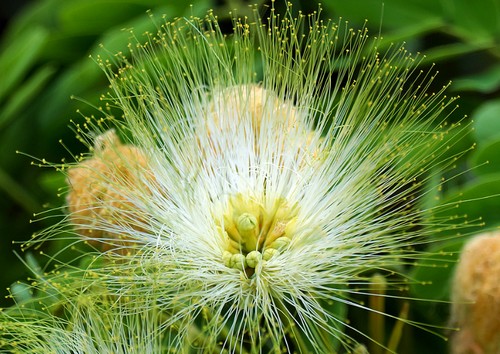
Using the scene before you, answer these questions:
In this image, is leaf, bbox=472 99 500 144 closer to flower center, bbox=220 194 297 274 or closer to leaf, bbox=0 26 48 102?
flower center, bbox=220 194 297 274

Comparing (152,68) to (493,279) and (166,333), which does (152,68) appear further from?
(493,279)

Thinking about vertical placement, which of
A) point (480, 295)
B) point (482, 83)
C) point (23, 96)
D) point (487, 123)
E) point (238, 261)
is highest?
point (482, 83)

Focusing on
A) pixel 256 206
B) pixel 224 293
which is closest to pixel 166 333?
pixel 224 293

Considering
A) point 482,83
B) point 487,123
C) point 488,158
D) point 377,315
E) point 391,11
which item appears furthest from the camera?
point 391,11

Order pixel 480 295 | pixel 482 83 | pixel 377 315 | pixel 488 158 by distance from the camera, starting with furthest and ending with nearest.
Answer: pixel 482 83 → pixel 488 158 → pixel 377 315 → pixel 480 295

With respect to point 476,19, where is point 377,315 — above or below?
below

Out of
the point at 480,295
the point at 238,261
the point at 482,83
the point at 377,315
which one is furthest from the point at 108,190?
the point at 482,83

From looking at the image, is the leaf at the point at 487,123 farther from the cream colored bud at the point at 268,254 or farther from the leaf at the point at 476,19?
the cream colored bud at the point at 268,254

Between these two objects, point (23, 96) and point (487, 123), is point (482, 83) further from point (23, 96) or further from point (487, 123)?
point (23, 96)

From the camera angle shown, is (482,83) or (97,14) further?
(97,14)
